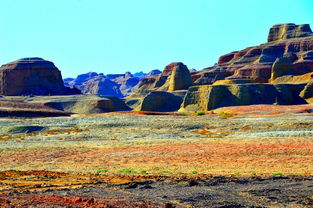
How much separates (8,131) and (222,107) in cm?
Result: 4094

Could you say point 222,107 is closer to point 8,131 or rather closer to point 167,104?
point 167,104

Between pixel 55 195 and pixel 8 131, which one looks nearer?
pixel 55 195

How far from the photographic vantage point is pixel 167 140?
40.3 meters

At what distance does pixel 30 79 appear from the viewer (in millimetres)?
126125

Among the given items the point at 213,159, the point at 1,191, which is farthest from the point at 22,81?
the point at 1,191

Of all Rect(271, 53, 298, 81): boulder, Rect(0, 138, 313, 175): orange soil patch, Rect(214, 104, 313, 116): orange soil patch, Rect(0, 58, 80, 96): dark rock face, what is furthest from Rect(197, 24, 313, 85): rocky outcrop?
Rect(0, 138, 313, 175): orange soil patch

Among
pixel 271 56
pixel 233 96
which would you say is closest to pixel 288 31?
pixel 271 56

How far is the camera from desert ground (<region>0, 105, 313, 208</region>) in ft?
50.5

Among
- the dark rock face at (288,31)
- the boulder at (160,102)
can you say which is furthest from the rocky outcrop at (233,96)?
the dark rock face at (288,31)

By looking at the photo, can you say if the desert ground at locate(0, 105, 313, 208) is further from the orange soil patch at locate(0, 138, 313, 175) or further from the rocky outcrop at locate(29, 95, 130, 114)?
the rocky outcrop at locate(29, 95, 130, 114)

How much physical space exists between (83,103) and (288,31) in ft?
328

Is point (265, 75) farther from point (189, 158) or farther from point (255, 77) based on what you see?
point (189, 158)

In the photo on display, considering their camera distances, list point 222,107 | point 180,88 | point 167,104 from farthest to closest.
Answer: point 180,88 < point 167,104 < point 222,107

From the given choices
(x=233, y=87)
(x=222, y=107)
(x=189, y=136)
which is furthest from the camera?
(x=233, y=87)
